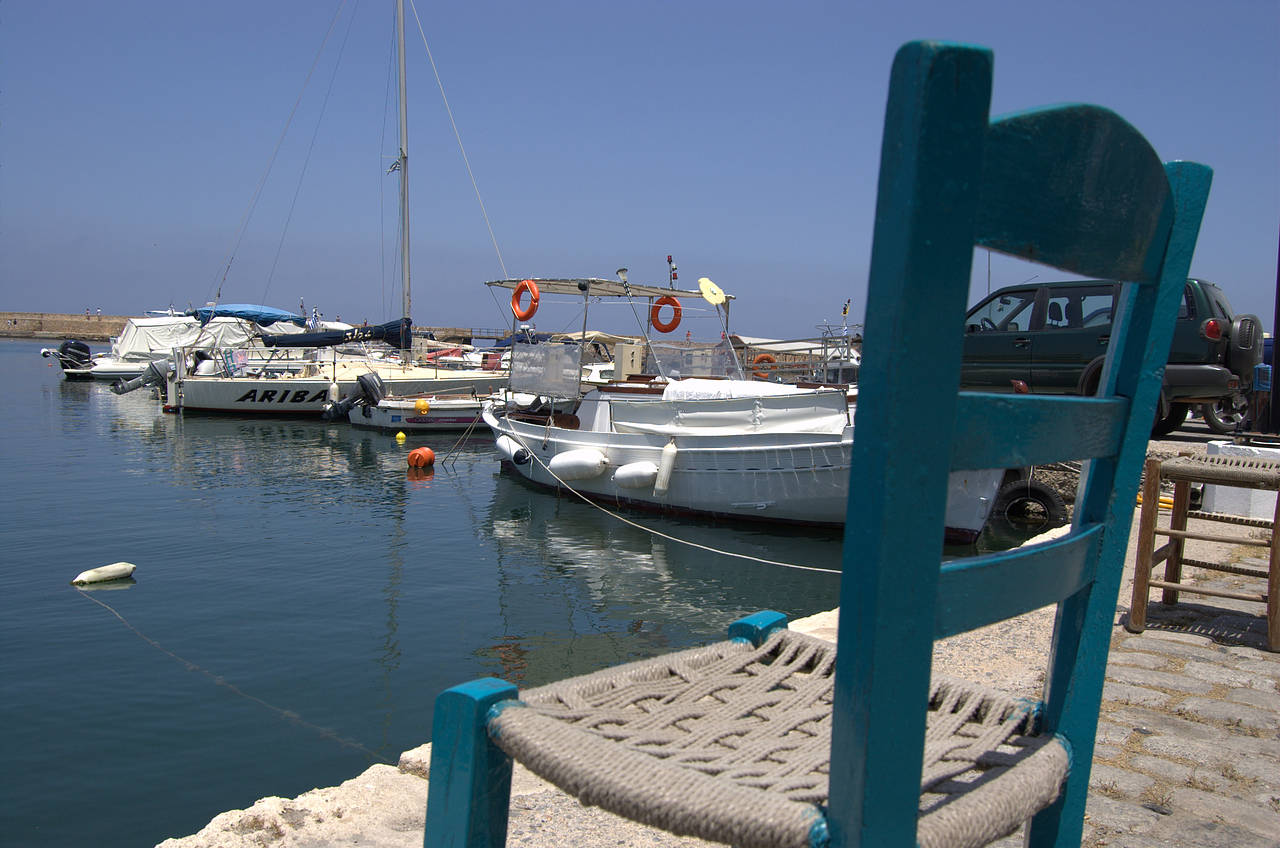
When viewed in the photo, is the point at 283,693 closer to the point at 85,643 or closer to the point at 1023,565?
the point at 85,643

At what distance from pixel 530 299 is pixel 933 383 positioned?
1415 centimetres

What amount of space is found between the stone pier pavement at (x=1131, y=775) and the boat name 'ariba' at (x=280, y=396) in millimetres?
26385

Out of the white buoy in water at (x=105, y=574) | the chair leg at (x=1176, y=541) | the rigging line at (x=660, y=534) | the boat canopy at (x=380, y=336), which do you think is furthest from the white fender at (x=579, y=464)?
the boat canopy at (x=380, y=336)

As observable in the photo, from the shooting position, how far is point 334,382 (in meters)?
27.5

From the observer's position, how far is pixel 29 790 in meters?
4.76

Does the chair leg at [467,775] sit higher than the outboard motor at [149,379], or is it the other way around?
the chair leg at [467,775]

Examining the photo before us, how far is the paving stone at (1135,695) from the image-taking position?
3.23 meters

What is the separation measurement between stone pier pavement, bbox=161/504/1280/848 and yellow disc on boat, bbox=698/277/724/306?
10.5m

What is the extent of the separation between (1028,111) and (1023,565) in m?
0.57

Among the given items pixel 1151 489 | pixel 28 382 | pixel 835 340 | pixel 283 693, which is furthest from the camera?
pixel 28 382

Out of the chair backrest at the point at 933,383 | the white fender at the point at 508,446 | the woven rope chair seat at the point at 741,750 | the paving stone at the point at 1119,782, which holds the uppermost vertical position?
the chair backrest at the point at 933,383

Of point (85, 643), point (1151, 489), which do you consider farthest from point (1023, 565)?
point (85, 643)

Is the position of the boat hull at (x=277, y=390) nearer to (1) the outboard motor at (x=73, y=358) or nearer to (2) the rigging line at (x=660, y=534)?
(2) the rigging line at (x=660, y=534)

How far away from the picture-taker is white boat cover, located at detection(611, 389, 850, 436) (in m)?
11.1
